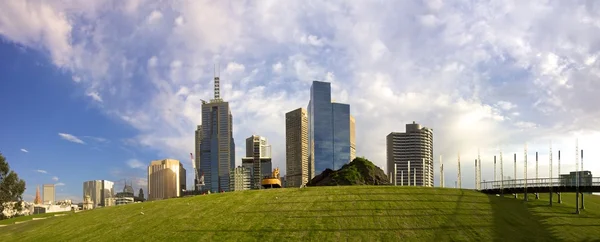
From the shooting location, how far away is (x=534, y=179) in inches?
3204

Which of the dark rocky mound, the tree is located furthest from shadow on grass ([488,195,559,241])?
the tree

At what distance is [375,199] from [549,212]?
24.8 m

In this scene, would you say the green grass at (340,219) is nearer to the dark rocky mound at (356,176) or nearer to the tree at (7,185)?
the dark rocky mound at (356,176)

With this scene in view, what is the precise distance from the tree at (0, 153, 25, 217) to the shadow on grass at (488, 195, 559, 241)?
137m

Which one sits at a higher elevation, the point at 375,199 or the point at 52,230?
the point at 375,199

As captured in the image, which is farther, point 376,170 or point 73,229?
point 376,170

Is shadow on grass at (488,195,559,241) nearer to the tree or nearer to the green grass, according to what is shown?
the green grass

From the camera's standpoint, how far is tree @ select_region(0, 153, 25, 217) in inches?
5807

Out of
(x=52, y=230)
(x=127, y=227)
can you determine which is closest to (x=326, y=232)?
(x=127, y=227)

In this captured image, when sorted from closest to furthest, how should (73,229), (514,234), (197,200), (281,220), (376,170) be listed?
(514,234) < (281,220) < (73,229) < (197,200) < (376,170)

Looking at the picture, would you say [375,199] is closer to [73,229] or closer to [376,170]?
Answer: [73,229]

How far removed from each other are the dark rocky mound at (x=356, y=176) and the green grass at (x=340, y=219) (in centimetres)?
4534

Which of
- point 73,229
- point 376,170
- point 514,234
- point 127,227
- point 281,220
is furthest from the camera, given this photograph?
point 376,170

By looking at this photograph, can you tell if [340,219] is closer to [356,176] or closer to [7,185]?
[356,176]
